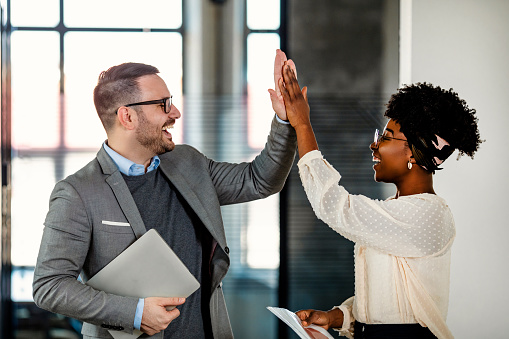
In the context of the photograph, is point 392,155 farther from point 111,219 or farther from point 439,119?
point 111,219

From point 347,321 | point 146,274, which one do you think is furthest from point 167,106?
point 347,321

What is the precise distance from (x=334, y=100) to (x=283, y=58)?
1860 millimetres

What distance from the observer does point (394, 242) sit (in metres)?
1.76

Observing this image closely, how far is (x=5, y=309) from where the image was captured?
3.76 metres

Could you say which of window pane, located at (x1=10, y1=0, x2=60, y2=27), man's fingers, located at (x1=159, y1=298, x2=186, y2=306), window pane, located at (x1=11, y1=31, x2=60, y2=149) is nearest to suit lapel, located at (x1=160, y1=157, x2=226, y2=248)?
man's fingers, located at (x1=159, y1=298, x2=186, y2=306)

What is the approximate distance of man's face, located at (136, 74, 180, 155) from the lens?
2109mm

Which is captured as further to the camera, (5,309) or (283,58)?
(5,309)

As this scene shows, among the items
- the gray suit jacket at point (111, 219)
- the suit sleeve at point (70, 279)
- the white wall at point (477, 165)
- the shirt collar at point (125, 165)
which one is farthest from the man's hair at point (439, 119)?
the white wall at point (477, 165)

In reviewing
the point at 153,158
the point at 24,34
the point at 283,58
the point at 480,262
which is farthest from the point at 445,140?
the point at 24,34

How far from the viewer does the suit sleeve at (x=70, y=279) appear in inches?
71.3

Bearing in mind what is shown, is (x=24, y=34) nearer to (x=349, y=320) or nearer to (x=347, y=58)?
(x=347, y=58)

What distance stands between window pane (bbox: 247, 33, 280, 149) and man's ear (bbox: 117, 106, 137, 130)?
5.69 feet

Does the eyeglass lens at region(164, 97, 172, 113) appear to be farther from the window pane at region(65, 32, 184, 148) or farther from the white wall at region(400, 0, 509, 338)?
the white wall at region(400, 0, 509, 338)

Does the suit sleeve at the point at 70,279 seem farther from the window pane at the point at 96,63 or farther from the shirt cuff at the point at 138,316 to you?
the window pane at the point at 96,63
